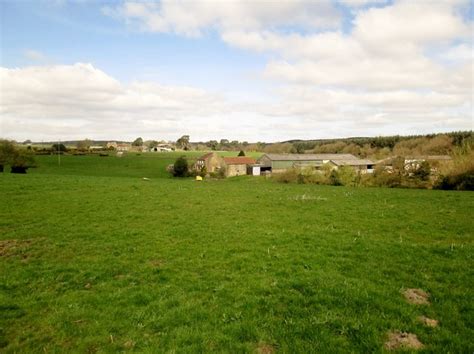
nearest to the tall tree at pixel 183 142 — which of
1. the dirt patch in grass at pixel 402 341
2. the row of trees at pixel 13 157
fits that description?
the row of trees at pixel 13 157

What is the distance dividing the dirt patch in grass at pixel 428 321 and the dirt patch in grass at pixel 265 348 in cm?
350

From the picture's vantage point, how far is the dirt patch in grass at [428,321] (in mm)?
6520

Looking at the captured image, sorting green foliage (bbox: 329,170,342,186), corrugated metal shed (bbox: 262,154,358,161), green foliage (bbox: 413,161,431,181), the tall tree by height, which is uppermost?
the tall tree

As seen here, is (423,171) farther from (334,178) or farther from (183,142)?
(183,142)

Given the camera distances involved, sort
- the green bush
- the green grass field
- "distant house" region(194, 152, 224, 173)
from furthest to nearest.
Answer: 1. "distant house" region(194, 152, 224, 173)
2. the green bush
3. the green grass field

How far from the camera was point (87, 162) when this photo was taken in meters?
93.6

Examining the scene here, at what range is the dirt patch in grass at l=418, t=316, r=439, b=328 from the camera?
652 cm

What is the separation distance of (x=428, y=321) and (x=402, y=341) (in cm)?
117

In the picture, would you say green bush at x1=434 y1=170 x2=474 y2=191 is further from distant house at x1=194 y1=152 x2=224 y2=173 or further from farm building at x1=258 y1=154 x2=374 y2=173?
distant house at x1=194 y1=152 x2=224 y2=173

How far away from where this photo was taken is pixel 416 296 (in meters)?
7.82

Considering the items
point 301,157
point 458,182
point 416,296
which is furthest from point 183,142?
point 416,296

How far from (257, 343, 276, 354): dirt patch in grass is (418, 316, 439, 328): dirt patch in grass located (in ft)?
11.5

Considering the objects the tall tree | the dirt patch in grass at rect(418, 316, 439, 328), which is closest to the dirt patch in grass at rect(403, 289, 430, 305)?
the dirt patch in grass at rect(418, 316, 439, 328)

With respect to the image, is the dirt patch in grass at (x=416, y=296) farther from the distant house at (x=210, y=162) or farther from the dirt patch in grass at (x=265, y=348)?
the distant house at (x=210, y=162)
